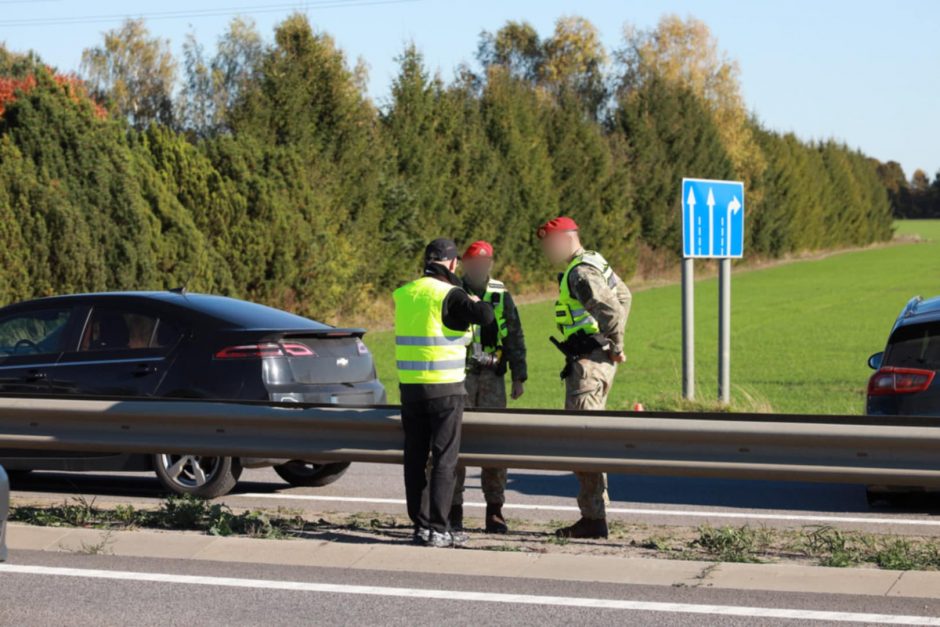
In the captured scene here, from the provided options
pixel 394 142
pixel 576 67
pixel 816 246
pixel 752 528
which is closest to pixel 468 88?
pixel 394 142

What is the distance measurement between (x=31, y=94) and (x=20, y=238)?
2.90 m

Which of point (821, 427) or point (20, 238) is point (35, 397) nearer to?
point (821, 427)

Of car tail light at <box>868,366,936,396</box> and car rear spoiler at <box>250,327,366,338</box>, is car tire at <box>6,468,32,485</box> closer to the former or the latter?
car rear spoiler at <box>250,327,366,338</box>

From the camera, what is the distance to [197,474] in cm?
997

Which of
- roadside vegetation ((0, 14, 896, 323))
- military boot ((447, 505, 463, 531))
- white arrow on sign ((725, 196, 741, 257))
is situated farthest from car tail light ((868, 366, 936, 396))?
roadside vegetation ((0, 14, 896, 323))

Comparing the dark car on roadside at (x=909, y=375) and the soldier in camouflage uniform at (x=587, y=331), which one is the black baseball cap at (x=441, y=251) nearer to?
the soldier in camouflage uniform at (x=587, y=331)

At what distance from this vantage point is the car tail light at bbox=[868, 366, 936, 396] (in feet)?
30.5

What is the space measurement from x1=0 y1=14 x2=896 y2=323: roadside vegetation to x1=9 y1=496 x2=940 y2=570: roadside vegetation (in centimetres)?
1389

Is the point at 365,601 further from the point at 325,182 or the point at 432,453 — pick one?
the point at 325,182

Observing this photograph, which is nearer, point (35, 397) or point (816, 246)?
point (35, 397)

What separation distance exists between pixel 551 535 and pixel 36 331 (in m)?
4.56

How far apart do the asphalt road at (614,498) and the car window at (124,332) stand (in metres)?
1.09

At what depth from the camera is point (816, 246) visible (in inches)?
3322

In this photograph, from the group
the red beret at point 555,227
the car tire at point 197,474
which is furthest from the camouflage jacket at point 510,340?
the car tire at point 197,474
